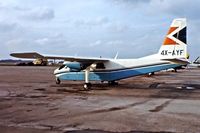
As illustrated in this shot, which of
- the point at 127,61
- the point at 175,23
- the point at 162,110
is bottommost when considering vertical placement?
the point at 162,110

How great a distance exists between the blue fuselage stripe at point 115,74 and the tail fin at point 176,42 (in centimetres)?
87

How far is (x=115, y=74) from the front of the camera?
2306 cm

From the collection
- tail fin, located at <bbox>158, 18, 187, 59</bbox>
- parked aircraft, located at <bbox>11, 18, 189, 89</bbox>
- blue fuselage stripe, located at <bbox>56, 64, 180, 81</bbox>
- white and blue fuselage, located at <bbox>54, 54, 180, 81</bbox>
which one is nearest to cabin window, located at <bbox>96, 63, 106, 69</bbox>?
parked aircraft, located at <bbox>11, 18, 189, 89</bbox>

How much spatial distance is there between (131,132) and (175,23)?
1571 cm

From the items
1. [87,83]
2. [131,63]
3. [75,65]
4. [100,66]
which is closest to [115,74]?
[100,66]

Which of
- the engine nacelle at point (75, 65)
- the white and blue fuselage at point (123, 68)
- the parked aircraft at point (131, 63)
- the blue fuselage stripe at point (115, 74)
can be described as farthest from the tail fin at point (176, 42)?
the engine nacelle at point (75, 65)

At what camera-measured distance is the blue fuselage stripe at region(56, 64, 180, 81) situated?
2191 centimetres

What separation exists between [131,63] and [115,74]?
5.26 feet

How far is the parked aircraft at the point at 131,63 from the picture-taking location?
70.5ft

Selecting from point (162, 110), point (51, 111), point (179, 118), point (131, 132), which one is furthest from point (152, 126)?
point (51, 111)

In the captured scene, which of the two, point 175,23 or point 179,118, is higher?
point 175,23

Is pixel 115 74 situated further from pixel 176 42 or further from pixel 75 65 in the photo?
pixel 176 42

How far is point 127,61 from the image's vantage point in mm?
A: 22672

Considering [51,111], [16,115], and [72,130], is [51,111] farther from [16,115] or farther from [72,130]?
[72,130]
